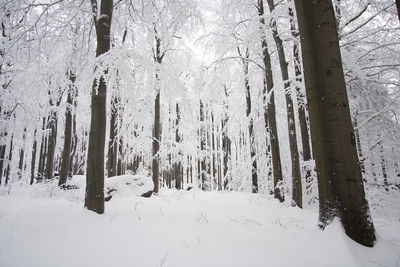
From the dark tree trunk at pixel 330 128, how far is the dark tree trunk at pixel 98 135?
3572 mm

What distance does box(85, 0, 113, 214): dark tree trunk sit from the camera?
13.6 feet

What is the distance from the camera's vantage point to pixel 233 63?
32.9 ft

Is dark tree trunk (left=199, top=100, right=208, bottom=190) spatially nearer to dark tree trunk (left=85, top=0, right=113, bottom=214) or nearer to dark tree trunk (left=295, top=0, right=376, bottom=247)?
dark tree trunk (left=85, top=0, right=113, bottom=214)

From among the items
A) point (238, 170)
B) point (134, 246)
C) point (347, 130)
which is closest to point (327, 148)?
point (347, 130)

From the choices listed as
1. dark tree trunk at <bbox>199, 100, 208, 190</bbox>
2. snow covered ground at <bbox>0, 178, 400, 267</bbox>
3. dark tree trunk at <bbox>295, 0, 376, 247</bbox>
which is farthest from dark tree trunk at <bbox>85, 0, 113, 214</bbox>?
dark tree trunk at <bbox>199, 100, 208, 190</bbox>

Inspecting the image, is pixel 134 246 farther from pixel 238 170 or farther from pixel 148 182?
pixel 238 170

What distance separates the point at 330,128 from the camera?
2475 millimetres

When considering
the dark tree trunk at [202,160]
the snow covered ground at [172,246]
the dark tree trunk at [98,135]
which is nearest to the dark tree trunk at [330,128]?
the snow covered ground at [172,246]

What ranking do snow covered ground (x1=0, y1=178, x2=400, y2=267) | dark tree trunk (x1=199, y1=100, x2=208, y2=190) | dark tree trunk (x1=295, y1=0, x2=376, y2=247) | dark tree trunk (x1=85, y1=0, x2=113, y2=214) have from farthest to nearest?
dark tree trunk (x1=199, y1=100, x2=208, y2=190) → dark tree trunk (x1=85, y1=0, x2=113, y2=214) → dark tree trunk (x1=295, y1=0, x2=376, y2=247) → snow covered ground (x1=0, y1=178, x2=400, y2=267)

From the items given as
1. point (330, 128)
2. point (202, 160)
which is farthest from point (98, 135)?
point (202, 160)

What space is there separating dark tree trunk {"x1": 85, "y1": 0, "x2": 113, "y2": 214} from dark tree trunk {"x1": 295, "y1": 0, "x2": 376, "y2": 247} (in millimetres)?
3572

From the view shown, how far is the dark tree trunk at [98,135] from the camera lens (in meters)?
4.13

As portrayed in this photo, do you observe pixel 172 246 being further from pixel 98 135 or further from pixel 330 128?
pixel 98 135

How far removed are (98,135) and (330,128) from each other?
3.84 m
